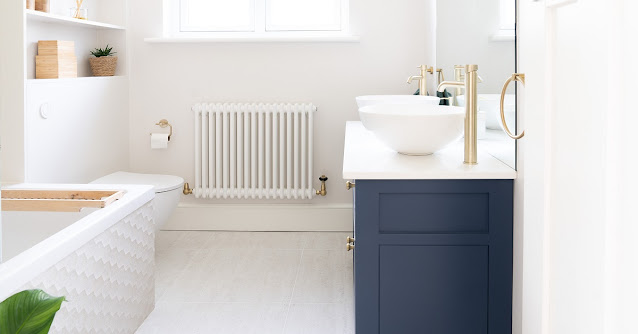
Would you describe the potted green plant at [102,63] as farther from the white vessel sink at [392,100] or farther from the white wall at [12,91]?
the white vessel sink at [392,100]

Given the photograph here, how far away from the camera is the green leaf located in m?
1.07

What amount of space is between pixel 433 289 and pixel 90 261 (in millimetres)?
1013

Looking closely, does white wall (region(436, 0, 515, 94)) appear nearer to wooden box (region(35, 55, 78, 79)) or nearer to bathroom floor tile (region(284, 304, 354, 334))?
bathroom floor tile (region(284, 304, 354, 334))

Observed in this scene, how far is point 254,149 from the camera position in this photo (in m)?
4.00

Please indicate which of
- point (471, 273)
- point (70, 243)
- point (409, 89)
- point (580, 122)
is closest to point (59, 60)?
point (70, 243)

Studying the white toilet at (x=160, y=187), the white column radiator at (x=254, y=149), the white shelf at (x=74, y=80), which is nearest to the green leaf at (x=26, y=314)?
the white shelf at (x=74, y=80)

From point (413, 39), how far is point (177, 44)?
4.66 ft

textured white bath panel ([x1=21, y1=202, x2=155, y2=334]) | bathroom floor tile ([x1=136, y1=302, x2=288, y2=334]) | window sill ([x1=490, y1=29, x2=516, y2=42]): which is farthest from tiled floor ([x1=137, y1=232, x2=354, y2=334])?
window sill ([x1=490, y1=29, x2=516, y2=42])

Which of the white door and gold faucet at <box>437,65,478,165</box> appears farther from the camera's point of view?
gold faucet at <box>437,65,478,165</box>

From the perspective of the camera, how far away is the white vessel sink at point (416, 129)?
1.98 metres

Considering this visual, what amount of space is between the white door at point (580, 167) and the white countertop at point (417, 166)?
0.62 m

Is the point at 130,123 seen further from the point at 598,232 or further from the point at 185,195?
the point at 598,232

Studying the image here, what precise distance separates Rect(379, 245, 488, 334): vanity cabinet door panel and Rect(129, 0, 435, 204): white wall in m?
2.24

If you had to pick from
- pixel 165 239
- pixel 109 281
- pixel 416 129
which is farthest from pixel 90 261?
pixel 165 239
